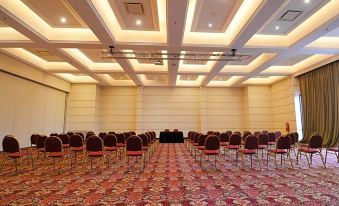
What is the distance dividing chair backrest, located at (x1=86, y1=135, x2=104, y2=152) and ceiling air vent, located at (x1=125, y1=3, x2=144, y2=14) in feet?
12.5

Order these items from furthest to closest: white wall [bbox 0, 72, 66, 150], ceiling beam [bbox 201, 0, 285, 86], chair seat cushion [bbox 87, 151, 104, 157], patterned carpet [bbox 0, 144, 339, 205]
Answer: white wall [bbox 0, 72, 66, 150]
chair seat cushion [bbox 87, 151, 104, 157]
ceiling beam [bbox 201, 0, 285, 86]
patterned carpet [bbox 0, 144, 339, 205]

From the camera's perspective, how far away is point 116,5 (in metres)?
6.32

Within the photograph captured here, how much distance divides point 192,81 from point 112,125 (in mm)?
6847

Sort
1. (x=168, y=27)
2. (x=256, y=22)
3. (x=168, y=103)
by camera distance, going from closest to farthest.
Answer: (x=256, y=22) → (x=168, y=27) → (x=168, y=103)

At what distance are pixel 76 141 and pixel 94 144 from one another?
143 cm

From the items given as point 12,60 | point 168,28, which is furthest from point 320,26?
point 12,60

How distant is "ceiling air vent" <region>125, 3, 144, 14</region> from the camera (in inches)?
246

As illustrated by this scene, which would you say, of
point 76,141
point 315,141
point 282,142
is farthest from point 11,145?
point 315,141

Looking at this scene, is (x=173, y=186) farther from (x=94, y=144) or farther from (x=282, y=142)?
(x=282, y=142)

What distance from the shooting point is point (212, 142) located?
5.87m

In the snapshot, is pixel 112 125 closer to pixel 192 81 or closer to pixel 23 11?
pixel 192 81

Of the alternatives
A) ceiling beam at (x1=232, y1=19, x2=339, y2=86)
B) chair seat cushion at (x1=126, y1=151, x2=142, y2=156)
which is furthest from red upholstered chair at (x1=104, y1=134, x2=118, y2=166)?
ceiling beam at (x1=232, y1=19, x2=339, y2=86)

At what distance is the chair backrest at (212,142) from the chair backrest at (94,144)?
109 inches

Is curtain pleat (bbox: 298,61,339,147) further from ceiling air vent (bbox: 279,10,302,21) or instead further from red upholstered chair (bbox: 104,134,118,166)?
red upholstered chair (bbox: 104,134,118,166)
